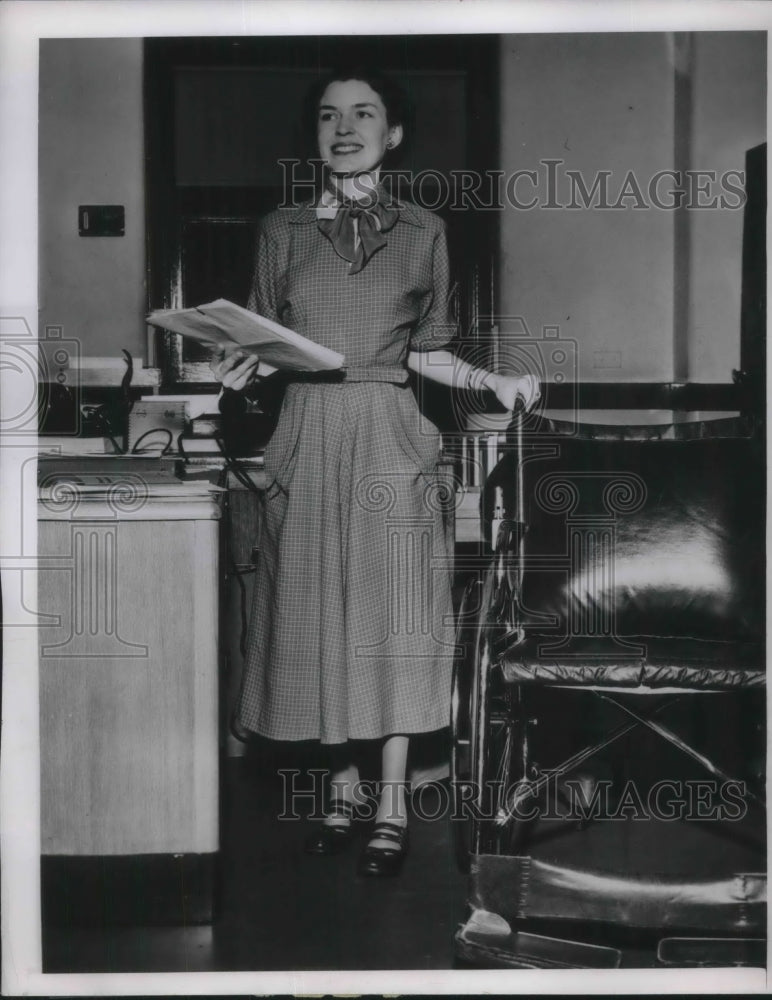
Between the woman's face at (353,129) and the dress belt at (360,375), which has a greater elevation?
the woman's face at (353,129)

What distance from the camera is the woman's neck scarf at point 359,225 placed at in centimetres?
198

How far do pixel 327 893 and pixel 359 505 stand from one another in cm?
74

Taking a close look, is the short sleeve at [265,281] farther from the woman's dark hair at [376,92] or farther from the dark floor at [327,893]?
the dark floor at [327,893]

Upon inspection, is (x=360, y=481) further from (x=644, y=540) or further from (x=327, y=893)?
(x=327, y=893)

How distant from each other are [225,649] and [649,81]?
1.39m

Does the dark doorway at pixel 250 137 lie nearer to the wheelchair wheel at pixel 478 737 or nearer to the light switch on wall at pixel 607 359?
the light switch on wall at pixel 607 359

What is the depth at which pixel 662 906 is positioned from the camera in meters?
1.89

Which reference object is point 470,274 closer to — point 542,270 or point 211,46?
point 542,270

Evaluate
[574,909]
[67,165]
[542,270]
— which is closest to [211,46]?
[67,165]

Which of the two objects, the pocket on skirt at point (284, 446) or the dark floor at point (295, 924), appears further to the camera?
the pocket on skirt at point (284, 446)
